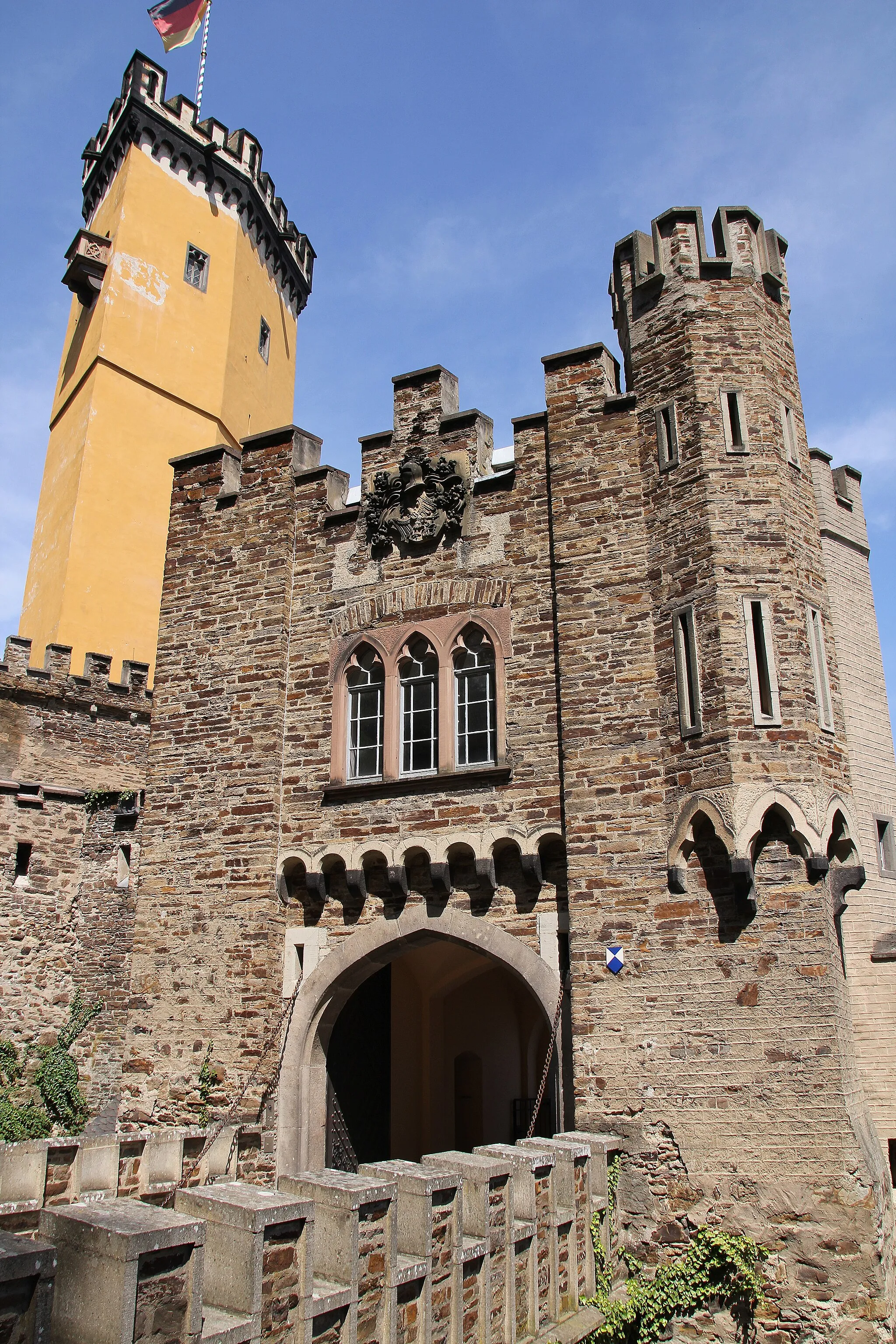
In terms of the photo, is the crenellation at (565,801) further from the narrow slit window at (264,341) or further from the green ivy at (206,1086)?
the narrow slit window at (264,341)

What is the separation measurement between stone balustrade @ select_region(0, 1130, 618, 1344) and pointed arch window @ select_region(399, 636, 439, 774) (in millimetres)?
3862

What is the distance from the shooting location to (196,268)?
2422 cm

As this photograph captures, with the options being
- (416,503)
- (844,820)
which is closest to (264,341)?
(416,503)

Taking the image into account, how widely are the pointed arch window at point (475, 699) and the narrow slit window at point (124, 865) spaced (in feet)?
23.8

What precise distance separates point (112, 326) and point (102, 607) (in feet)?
20.7

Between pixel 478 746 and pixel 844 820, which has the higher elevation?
pixel 478 746

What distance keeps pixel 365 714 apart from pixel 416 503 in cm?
233

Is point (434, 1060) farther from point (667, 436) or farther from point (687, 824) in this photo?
point (667, 436)

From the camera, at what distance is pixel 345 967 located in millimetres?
10188

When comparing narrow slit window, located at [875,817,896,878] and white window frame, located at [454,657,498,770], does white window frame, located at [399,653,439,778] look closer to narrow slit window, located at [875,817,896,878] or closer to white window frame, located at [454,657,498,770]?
white window frame, located at [454,657,498,770]

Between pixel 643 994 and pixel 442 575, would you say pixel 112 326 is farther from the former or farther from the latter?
pixel 643 994

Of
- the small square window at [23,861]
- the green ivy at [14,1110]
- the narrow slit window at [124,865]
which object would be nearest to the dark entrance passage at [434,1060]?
the green ivy at [14,1110]

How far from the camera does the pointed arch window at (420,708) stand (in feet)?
34.5

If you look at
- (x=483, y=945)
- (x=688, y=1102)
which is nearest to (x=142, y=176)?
(x=483, y=945)
